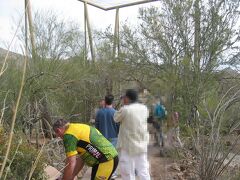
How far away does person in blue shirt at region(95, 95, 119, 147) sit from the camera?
8.05 m

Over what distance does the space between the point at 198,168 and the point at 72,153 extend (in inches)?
175

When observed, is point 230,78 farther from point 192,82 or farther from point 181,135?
point 181,135

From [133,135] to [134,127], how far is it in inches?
5.0

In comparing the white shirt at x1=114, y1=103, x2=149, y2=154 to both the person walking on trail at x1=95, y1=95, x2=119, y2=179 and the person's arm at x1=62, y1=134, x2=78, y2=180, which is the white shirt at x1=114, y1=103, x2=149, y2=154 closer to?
the person walking on trail at x1=95, y1=95, x2=119, y2=179

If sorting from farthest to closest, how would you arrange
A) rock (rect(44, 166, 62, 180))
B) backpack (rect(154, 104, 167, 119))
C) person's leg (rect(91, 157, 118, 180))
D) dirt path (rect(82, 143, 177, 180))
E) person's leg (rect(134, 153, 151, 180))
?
backpack (rect(154, 104, 167, 119)) < dirt path (rect(82, 143, 177, 180)) < person's leg (rect(134, 153, 151, 180)) < rock (rect(44, 166, 62, 180)) < person's leg (rect(91, 157, 118, 180))

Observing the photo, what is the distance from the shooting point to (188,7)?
53.3 feet

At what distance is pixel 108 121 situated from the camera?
807 cm

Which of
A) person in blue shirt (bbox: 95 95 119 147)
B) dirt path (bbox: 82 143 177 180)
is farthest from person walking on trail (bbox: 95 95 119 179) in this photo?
dirt path (bbox: 82 143 177 180)

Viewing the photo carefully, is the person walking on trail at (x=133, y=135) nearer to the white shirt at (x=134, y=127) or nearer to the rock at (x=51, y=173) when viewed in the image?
the white shirt at (x=134, y=127)

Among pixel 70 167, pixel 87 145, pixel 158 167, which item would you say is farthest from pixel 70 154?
pixel 158 167

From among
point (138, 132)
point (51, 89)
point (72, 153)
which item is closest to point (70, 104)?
point (51, 89)

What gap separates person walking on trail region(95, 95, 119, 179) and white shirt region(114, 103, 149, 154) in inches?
52.9

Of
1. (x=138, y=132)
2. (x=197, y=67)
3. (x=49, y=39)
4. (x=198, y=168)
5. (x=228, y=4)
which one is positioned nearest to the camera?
(x=138, y=132)

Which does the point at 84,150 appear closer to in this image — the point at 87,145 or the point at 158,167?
the point at 87,145
